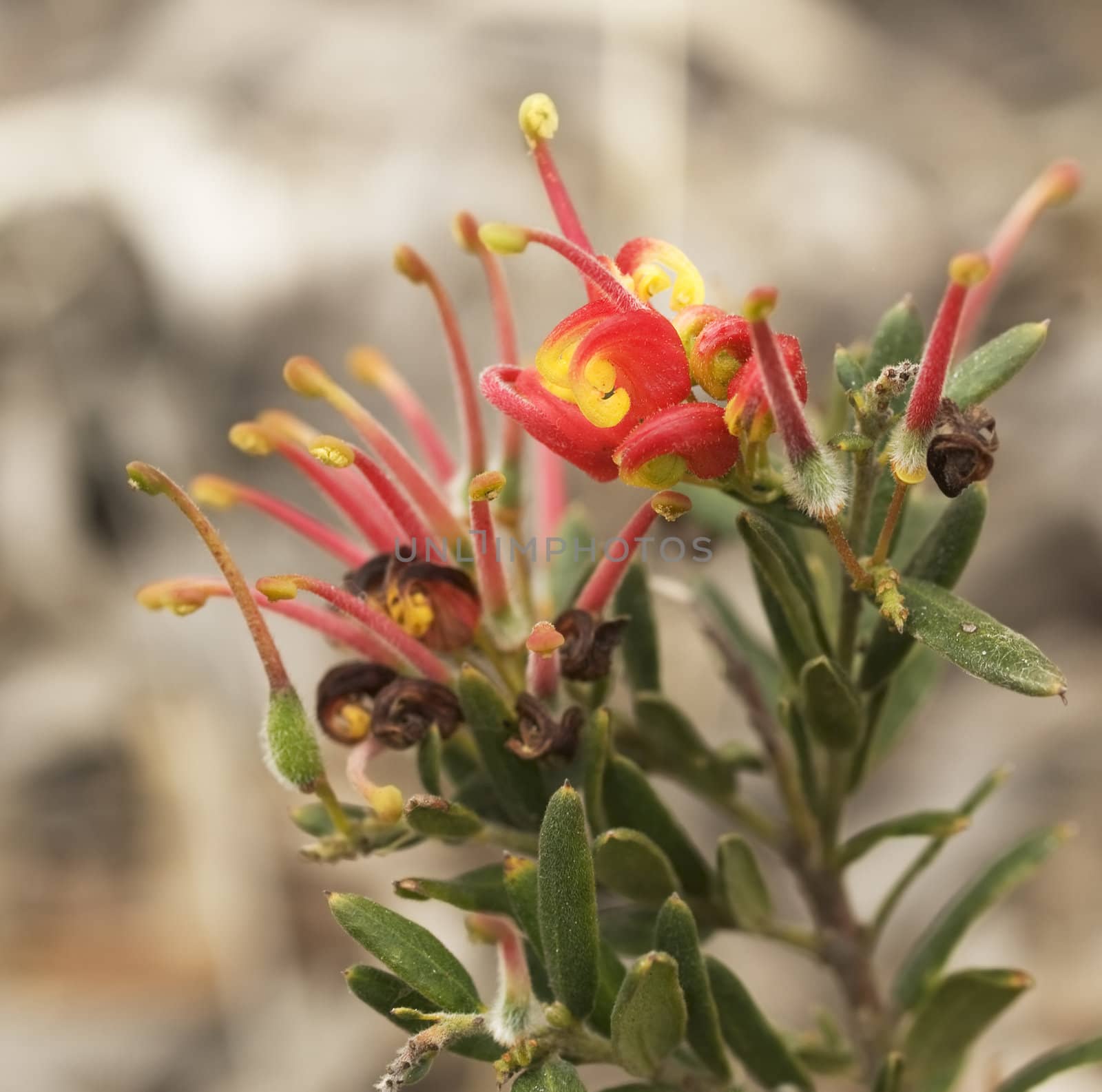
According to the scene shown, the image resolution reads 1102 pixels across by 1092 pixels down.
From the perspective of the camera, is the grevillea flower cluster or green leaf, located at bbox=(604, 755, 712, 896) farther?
green leaf, located at bbox=(604, 755, 712, 896)

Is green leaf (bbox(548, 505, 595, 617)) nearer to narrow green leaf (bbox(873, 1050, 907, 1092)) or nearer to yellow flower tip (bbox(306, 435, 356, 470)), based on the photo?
yellow flower tip (bbox(306, 435, 356, 470))

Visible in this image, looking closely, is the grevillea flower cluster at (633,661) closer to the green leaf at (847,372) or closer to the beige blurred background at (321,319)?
the green leaf at (847,372)

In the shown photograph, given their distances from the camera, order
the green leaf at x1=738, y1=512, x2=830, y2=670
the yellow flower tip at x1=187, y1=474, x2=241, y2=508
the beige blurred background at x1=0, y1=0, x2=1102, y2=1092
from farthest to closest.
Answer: the beige blurred background at x1=0, y1=0, x2=1102, y2=1092
the yellow flower tip at x1=187, y1=474, x2=241, y2=508
the green leaf at x1=738, y1=512, x2=830, y2=670

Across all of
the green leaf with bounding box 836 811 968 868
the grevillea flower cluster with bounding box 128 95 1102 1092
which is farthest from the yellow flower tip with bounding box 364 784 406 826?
the green leaf with bounding box 836 811 968 868

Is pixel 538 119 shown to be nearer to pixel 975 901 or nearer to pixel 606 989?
pixel 606 989

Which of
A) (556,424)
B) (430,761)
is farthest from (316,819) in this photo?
(556,424)
